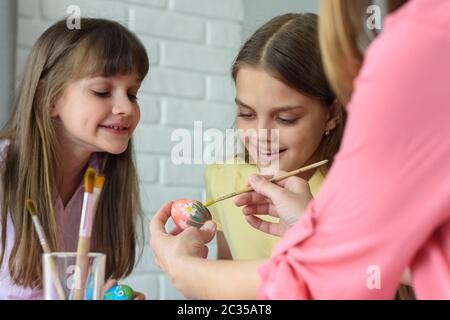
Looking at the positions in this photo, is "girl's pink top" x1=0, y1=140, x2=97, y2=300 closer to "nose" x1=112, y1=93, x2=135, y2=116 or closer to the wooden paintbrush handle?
"nose" x1=112, y1=93, x2=135, y2=116

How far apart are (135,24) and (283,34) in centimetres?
80

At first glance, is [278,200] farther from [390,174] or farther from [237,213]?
[237,213]

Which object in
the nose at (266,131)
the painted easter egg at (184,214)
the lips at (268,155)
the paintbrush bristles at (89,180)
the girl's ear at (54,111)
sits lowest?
the paintbrush bristles at (89,180)

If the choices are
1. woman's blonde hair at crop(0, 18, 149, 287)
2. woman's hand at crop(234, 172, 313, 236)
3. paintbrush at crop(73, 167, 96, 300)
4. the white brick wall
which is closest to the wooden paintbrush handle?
paintbrush at crop(73, 167, 96, 300)

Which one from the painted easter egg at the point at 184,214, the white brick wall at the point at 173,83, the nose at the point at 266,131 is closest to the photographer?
the painted easter egg at the point at 184,214

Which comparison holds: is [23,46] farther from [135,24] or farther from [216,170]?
[216,170]

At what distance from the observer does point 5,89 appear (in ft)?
5.98

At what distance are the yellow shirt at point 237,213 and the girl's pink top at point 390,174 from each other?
3.01 feet

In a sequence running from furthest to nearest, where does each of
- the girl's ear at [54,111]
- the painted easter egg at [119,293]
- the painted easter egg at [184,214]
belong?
1. the girl's ear at [54,111]
2. the painted easter egg at [184,214]
3. the painted easter egg at [119,293]

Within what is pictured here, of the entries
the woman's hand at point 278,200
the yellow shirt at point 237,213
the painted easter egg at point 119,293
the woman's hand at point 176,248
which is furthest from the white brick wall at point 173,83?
the woman's hand at point 176,248

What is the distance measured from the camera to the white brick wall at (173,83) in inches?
84.9

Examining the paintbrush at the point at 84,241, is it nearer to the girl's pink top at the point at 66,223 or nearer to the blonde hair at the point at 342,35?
the blonde hair at the point at 342,35

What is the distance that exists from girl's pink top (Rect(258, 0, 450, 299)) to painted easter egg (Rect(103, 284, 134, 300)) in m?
0.40

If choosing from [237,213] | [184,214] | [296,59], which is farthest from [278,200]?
[237,213]
